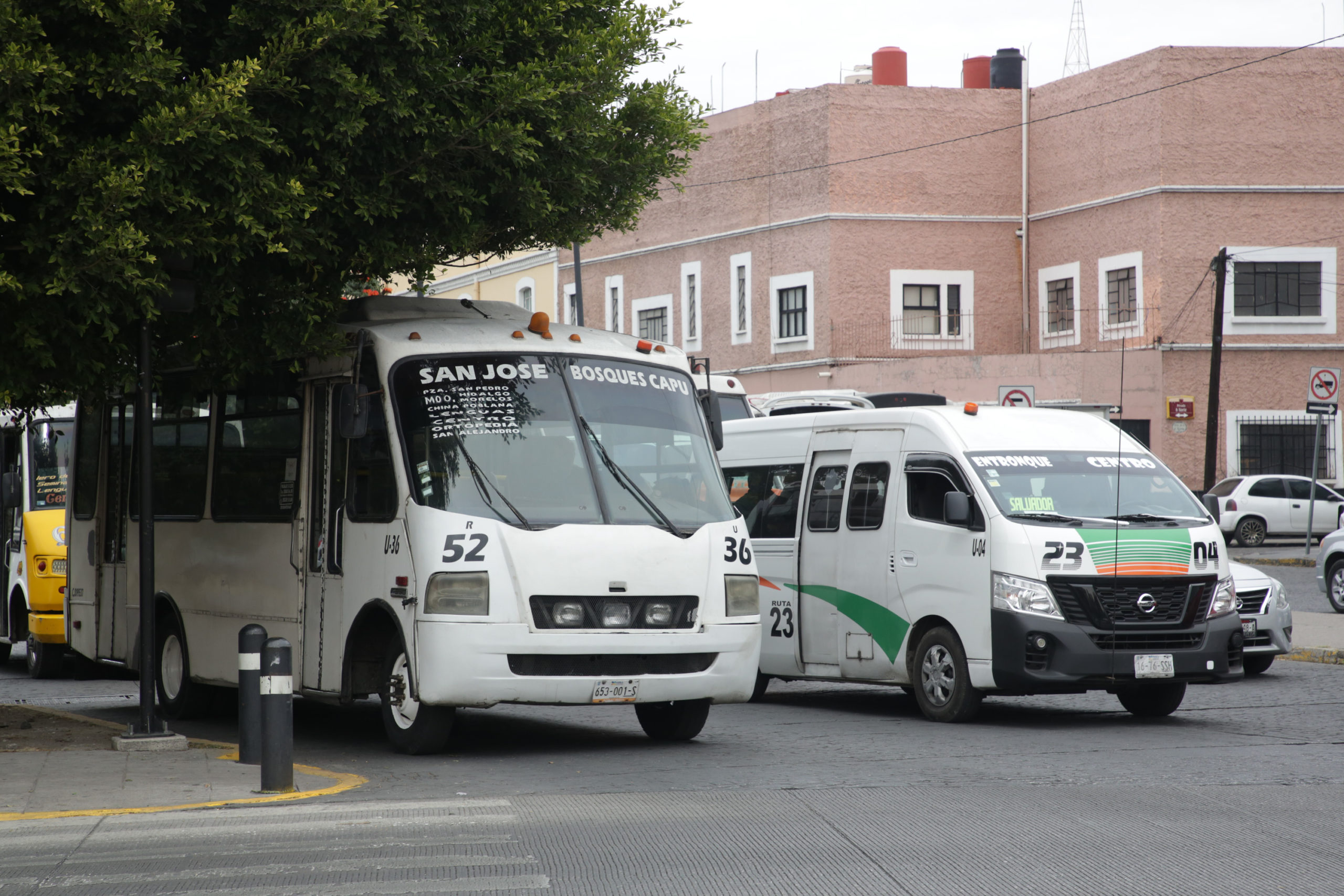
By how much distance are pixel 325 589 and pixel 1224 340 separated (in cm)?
3304

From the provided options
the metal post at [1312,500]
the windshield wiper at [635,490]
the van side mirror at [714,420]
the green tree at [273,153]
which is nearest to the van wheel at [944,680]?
the van side mirror at [714,420]

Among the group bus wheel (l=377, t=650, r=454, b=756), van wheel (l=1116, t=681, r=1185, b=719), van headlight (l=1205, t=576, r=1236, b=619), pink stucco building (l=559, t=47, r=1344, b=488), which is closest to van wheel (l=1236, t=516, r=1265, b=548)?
pink stucco building (l=559, t=47, r=1344, b=488)

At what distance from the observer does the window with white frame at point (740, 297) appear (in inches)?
1879

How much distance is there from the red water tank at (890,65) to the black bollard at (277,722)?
139 ft

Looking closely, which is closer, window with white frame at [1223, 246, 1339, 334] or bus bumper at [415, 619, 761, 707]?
bus bumper at [415, 619, 761, 707]

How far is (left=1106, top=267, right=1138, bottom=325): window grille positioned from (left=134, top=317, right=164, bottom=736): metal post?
111 feet

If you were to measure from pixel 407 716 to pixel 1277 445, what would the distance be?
33.9 meters

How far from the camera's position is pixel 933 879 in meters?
6.76

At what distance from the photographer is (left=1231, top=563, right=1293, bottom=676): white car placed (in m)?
15.3

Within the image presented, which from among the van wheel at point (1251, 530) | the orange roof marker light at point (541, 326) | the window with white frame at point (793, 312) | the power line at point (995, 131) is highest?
the power line at point (995, 131)

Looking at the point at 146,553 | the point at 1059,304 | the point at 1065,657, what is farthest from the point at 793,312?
the point at 146,553

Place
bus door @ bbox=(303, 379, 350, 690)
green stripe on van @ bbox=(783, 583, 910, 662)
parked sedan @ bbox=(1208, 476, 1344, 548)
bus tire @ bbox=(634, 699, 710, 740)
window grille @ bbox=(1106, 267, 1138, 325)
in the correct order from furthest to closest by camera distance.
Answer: window grille @ bbox=(1106, 267, 1138, 325) < parked sedan @ bbox=(1208, 476, 1344, 548) < green stripe on van @ bbox=(783, 583, 910, 662) < bus tire @ bbox=(634, 699, 710, 740) < bus door @ bbox=(303, 379, 350, 690)

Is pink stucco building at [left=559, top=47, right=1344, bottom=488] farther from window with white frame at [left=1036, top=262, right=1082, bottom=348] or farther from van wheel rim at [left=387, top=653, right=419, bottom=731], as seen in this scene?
van wheel rim at [left=387, top=653, right=419, bottom=731]

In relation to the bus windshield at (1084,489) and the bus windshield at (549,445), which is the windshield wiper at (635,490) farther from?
the bus windshield at (1084,489)
